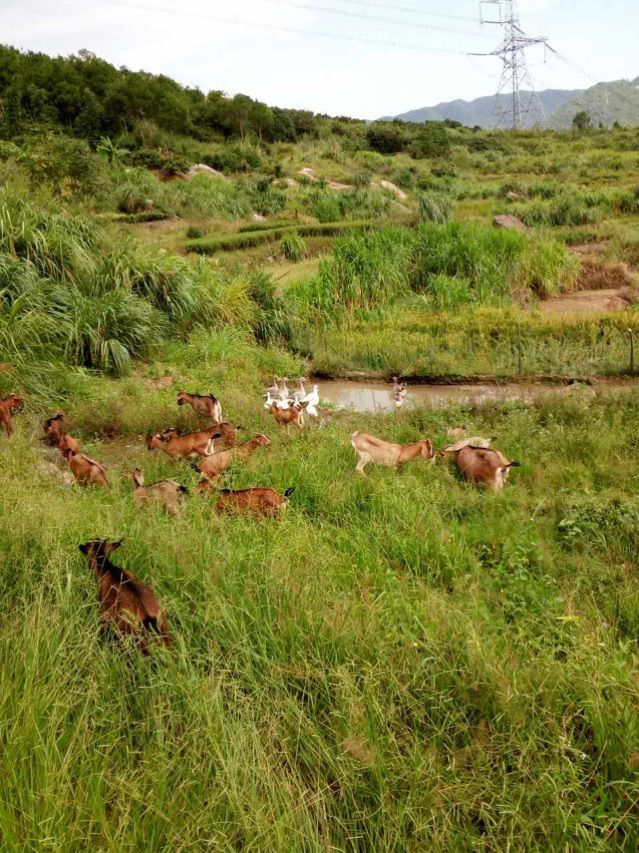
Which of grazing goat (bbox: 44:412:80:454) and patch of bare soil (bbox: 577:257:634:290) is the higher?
patch of bare soil (bbox: 577:257:634:290)

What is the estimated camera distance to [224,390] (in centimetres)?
822

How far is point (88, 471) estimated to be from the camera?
5012 mm

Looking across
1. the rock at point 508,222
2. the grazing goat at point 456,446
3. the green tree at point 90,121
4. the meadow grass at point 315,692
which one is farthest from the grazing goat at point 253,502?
the green tree at point 90,121

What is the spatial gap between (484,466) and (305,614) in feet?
8.60

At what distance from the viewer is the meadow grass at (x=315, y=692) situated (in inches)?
82.4

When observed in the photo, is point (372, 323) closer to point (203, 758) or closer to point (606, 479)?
point (606, 479)

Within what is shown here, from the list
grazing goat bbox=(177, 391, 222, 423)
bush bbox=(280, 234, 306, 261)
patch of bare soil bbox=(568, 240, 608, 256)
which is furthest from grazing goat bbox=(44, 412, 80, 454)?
patch of bare soil bbox=(568, 240, 608, 256)

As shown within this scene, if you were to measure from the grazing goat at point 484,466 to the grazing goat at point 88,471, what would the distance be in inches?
99.7

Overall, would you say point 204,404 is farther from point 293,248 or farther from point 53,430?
point 293,248

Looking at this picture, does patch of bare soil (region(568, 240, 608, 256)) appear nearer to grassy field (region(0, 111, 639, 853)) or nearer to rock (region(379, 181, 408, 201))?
grassy field (region(0, 111, 639, 853))

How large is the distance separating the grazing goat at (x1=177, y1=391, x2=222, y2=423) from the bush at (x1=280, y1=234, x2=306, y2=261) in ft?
36.6

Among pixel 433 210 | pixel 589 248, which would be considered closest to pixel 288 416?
pixel 589 248

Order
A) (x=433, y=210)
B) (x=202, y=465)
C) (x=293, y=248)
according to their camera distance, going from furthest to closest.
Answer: (x=433, y=210)
(x=293, y=248)
(x=202, y=465)

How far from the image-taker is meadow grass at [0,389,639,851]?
6.87 ft
